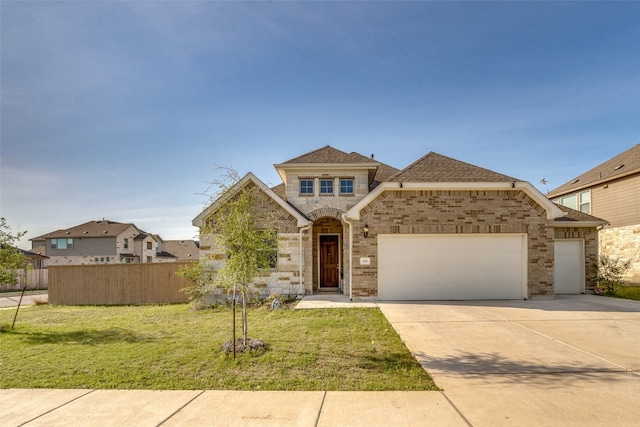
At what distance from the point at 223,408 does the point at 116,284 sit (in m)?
12.9

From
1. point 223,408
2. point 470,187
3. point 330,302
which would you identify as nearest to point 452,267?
point 470,187

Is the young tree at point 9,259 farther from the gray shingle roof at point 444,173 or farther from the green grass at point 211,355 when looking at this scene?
the gray shingle roof at point 444,173

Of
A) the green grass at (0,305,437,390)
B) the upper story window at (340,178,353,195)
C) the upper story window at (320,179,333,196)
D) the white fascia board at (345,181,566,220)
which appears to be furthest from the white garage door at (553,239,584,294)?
the upper story window at (320,179,333,196)

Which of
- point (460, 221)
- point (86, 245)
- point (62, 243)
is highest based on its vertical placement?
point (460, 221)

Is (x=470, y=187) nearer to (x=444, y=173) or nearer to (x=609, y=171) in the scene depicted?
(x=444, y=173)

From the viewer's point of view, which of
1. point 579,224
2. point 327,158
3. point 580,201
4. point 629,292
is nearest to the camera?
point 579,224

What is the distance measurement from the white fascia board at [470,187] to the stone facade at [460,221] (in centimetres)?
17

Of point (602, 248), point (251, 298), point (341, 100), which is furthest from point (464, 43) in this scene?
point (602, 248)

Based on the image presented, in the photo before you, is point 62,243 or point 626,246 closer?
point 626,246

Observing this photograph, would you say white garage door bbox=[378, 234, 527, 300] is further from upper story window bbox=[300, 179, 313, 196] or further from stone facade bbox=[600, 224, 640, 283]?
stone facade bbox=[600, 224, 640, 283]

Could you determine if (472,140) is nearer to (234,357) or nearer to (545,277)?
(545,277)

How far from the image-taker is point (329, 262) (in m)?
15.4

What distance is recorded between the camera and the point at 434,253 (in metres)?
12.4

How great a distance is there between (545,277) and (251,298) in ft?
34.3
